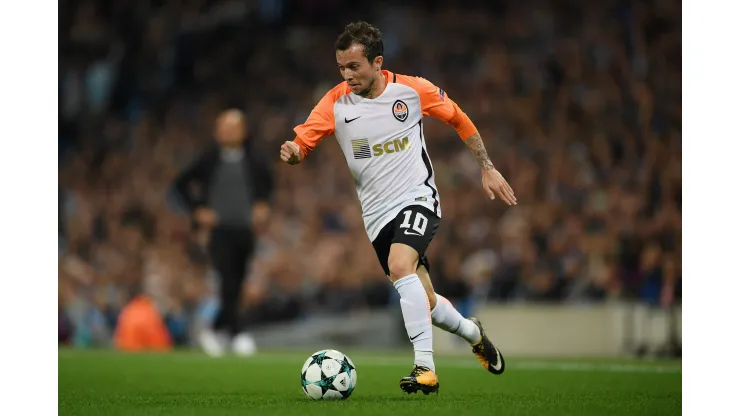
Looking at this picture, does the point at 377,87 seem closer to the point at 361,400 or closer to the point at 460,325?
the point at 460,325

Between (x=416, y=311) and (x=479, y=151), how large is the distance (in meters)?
1.04

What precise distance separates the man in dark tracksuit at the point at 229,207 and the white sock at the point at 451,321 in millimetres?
3952

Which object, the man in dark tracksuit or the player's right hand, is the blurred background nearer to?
the man in dark tracksuit

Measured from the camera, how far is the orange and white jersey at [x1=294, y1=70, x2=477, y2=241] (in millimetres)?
6141

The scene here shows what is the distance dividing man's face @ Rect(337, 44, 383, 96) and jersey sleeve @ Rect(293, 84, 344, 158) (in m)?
0.19

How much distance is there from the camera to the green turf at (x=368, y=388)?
206 inches

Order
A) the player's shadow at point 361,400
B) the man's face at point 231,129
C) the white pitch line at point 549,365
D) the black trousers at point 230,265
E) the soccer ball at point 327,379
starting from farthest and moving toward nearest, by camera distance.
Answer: the black trousers at point 230,265, the man's face at point 231,129, the white pitch line at point 549,365, the soccer ball at point 327,379, the player's shadow at point 361,400

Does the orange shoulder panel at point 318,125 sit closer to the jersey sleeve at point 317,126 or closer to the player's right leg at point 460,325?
the jersey sleeve at point 317,126

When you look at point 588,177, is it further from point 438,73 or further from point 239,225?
point 239,225

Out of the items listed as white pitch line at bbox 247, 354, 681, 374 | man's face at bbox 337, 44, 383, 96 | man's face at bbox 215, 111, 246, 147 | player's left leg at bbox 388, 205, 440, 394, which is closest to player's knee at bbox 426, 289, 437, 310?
player's left leg at bbox 388, 205, 440, 394

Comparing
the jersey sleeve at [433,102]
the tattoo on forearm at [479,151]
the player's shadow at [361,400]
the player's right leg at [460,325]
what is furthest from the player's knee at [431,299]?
the jersey sleeve at [433,102]

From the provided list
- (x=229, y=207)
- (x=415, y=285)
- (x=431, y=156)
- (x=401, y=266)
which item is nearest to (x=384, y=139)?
(x=401, y=266)
